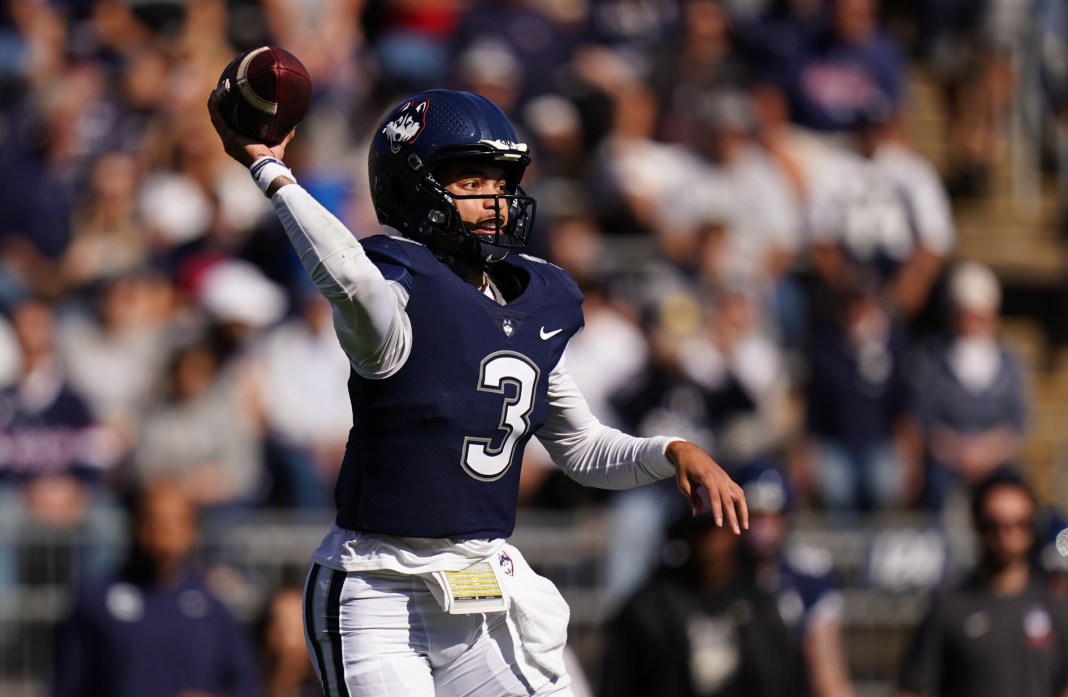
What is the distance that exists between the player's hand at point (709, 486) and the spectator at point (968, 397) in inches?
248

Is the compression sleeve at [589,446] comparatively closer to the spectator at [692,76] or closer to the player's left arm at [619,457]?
the player's left arm at [619,457]

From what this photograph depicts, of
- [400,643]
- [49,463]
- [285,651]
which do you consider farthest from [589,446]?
[49,463]

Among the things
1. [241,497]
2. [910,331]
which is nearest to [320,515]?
[241,497]

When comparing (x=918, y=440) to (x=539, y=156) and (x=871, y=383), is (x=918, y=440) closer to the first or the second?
(x=871, y=383)

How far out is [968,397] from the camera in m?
10.7

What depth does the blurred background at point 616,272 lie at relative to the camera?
30.8 ft

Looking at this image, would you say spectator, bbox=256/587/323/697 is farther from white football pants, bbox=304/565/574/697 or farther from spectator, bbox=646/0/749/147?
spectator, bbox=646/0/749/147

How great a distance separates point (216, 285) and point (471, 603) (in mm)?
6205

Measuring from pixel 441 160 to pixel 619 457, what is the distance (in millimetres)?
847

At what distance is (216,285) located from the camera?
10.3m

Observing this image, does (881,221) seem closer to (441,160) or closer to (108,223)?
(108,223)

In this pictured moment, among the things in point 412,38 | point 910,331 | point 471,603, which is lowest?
point 471,603

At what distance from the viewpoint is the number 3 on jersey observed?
438cm

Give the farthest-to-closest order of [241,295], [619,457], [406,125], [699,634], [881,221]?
[881,221] → [241,295] → [699,634] → [619,457] → [406,125]
